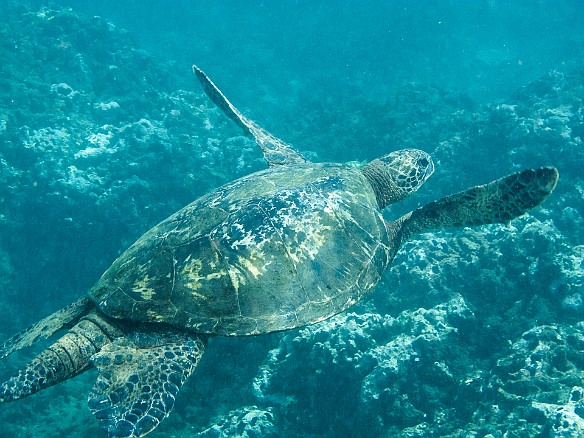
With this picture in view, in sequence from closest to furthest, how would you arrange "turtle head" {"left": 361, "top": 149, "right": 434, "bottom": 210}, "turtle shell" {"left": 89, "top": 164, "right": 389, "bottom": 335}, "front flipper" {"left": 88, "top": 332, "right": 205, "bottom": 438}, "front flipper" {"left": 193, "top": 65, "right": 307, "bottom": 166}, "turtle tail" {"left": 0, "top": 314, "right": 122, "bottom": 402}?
1. "front flipper" {"left": 88, "top": 332, "right": 205, "bottom": 438}
2. "turtle tail" {"left": 0, "top": 314, "right": 122, "bottom": 402}
3. "turtle shell" {"left": 89, "top": 164, "right": 389, "bottom": 335}
4. "turtle head" {"left": 361, "top": 149, "right": 434, "bottom": 210}
5. "front flipper" {"left": 193, "top": 65, "right": 307, "bottom": 166}

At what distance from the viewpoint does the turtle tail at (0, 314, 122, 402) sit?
9.30ft

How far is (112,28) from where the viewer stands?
1844 cm

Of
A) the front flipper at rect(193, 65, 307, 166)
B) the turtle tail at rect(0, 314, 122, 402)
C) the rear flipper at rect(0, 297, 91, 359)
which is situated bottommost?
the turtle tail at rect(0, 314, 122, 402)

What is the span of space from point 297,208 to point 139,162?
27.8 feet

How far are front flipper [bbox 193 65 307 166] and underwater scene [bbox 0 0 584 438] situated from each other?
0.06 metres

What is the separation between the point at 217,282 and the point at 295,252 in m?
0.86

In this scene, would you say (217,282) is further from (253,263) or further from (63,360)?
(63,360)

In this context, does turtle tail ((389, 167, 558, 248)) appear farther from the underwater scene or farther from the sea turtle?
the underwater scene

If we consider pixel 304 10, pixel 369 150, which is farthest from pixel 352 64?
pixel 369 150

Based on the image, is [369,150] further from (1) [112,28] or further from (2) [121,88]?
(1) [112,28]

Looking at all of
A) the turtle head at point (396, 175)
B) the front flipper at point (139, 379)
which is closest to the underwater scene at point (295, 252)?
the front flipper at point (139, 379)

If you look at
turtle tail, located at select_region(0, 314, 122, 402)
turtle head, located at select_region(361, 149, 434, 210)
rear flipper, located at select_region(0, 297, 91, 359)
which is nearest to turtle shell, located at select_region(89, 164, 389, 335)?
turtle tail, located at select_region(0, 314, 122, 402)

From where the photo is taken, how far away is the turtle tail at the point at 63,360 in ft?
9.30

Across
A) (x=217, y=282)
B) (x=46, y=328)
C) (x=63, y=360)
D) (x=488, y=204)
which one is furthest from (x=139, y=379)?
(x=488, y=204)
